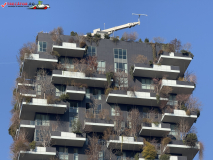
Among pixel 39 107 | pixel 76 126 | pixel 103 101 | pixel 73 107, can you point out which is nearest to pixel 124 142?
pixel 76 126

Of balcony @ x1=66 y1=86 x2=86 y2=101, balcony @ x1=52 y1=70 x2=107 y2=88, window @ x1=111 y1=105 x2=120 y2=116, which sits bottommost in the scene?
window @ x1=111 y1=105 x2=120 y2=116

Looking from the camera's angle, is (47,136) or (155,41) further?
(155,41)

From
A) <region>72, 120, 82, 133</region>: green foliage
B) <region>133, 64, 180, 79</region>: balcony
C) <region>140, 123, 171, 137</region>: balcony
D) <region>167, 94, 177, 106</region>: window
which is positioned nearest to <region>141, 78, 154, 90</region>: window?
<region>133, 64, 180, 79</region>: balcony

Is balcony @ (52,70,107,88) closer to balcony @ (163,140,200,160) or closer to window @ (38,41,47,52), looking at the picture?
window @ (38,41,47,52)

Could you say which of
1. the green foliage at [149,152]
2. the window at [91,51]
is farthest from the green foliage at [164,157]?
the window at [91,51]

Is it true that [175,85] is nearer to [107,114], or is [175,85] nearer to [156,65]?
[156,65]

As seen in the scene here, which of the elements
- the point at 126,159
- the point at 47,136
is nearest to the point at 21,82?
the point at 47,136
